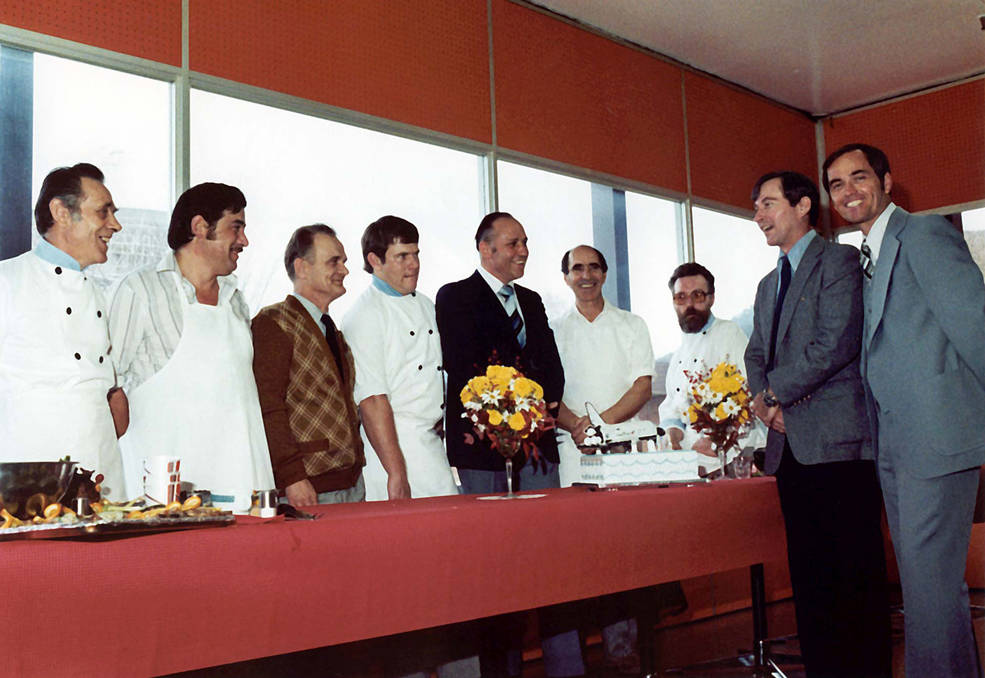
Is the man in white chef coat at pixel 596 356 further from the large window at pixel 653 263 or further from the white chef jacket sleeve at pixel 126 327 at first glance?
the white chef jacket sleeve at pixel 126 327

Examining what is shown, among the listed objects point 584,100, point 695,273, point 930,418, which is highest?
point 584,100

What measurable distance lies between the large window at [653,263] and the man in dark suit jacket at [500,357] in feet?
6.98

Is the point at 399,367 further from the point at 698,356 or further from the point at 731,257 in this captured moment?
the point at 731,257

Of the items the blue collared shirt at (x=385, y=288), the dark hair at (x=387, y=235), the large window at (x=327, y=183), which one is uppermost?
the large window at (x=327, y=183)

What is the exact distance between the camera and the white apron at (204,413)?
2.76 metres

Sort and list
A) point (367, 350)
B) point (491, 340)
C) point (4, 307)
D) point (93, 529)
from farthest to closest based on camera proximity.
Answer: point (491, 340) → point (367, 350) → point (4, 307) → point (93, 529)

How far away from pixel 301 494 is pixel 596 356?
2.18 m

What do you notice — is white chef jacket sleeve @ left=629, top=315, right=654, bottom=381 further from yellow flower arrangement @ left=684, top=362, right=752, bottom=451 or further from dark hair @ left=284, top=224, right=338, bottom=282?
dark hair @ left=284, top=224, right=338, bottom=282

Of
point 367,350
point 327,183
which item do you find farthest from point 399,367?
point 327,183

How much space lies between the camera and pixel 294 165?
4.33 m

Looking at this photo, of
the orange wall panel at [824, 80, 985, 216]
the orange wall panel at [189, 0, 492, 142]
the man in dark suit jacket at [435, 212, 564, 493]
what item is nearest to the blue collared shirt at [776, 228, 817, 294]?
the man in dark suit jacket at [435, 212, 564, 493]

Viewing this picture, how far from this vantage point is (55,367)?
2896 mm

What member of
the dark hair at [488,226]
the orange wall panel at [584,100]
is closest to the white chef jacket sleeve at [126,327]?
the dark hair at [488,226]

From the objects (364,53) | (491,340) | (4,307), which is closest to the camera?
(4,307)
